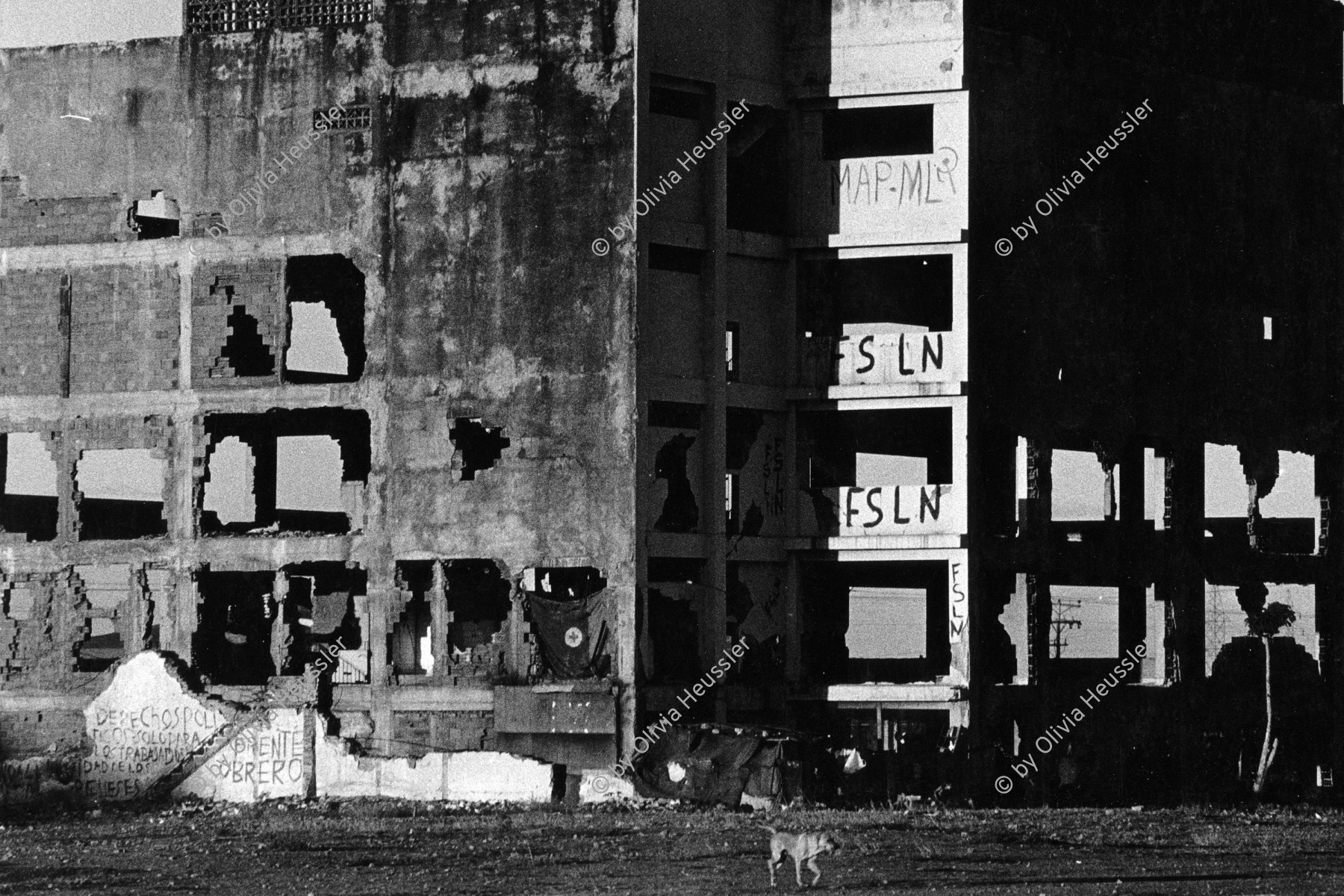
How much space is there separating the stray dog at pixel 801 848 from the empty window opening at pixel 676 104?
1641 cm

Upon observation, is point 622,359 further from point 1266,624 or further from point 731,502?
point 1266,624

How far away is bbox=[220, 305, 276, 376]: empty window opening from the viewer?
40.0m

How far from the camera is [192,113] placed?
132 feet

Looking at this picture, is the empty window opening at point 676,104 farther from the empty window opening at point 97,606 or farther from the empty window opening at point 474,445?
the empty window opening at point 97,606

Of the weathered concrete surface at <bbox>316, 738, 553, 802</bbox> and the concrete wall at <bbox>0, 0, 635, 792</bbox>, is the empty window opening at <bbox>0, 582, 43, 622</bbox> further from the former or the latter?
the weathered concrete surface at <bbox>316, 738, 553, 802</bbox>

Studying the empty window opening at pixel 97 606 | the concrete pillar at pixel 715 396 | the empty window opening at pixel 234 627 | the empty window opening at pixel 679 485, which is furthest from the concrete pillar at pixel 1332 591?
the empty window opening at pixel 97 606

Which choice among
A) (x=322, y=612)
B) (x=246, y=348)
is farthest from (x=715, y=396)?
(x=322, y=612)

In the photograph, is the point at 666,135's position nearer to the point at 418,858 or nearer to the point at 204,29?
the point at 204,29

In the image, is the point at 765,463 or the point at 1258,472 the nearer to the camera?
the point at 765,463

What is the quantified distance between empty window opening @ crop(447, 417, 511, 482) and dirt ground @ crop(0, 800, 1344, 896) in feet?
18.4

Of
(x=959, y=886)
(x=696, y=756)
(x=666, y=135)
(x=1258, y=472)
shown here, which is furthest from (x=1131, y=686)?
(x=959, y=886)

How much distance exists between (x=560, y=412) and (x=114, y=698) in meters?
8.47

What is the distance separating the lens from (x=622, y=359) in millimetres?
37469

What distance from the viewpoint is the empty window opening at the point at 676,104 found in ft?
128
